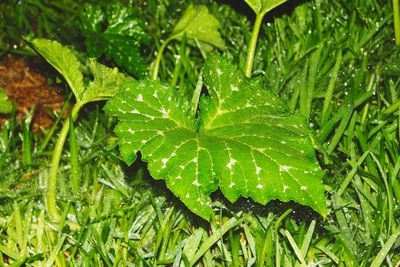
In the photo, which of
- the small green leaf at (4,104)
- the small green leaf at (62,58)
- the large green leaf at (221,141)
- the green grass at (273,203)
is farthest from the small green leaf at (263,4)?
the small green leaf at (4,104)

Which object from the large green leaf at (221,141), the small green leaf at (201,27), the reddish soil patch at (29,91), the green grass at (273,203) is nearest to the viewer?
the large green leaf at (221,141)

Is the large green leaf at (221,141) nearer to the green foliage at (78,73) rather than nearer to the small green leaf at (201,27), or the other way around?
the green foliage at (78,73)

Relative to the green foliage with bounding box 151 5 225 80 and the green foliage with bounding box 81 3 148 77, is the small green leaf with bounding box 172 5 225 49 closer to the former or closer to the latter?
the green foliage with bounding box 151 5 225 80

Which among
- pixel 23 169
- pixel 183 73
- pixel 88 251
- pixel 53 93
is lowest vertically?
pixel 88 251

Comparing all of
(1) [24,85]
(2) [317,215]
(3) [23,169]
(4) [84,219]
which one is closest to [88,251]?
(4) [84,219]

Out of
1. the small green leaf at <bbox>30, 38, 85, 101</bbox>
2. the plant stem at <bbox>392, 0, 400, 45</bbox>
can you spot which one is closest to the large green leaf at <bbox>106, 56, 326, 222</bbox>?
the small green leaf at <bbox>30, 38, 85, 101</bbox>

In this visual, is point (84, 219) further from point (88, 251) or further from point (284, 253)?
point (284, 253)
